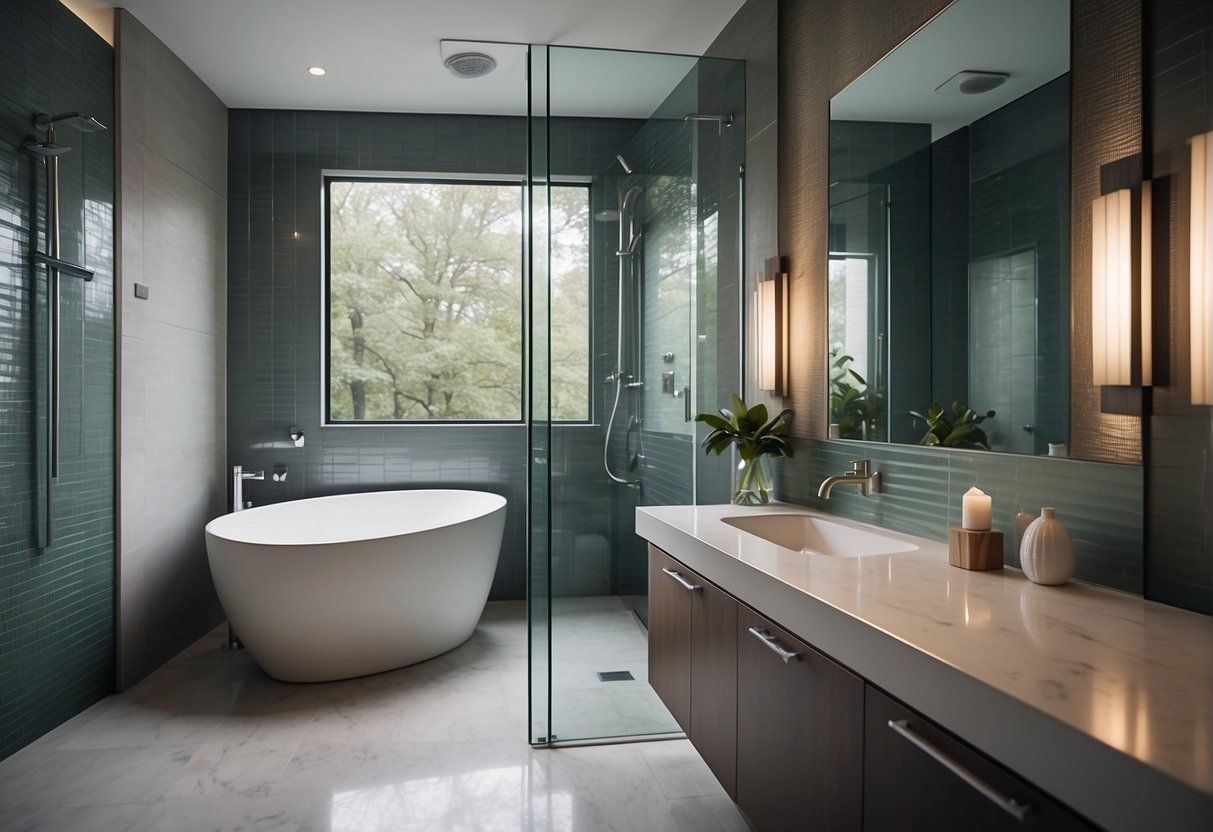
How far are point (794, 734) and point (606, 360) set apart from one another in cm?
154

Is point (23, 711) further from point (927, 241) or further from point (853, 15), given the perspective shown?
point (853, 15)

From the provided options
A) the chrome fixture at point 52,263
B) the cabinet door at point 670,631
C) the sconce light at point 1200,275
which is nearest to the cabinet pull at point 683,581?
the cabinet door at point 670,631

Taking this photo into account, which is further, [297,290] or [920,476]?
[297,290]

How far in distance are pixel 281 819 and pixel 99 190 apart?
2.42 m

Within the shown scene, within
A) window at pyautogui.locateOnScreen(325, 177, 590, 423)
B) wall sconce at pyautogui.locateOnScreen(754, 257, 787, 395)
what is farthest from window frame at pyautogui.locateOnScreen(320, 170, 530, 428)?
wall sconce at pyautogui.locateOnScreen(754, 257, 787, 395)

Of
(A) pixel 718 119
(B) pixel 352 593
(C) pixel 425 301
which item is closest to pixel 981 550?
(A) pixel 718 119

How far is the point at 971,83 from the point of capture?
176 cm

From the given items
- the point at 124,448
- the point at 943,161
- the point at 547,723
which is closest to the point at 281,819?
the point at 547,723

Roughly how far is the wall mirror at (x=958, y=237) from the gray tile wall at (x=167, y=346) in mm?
2800

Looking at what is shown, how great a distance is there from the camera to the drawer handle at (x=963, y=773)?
2.81ft

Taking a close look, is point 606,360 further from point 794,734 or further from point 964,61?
point 794,734

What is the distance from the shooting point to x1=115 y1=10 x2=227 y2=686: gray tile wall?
3.12m

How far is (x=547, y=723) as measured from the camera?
2.62 metres

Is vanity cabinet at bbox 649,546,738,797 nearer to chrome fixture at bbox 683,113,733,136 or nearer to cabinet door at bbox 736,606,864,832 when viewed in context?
cabinet door at bbox 736,606,864,832
